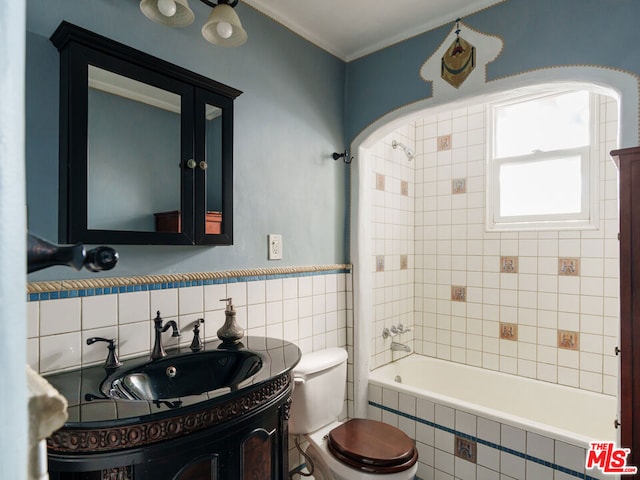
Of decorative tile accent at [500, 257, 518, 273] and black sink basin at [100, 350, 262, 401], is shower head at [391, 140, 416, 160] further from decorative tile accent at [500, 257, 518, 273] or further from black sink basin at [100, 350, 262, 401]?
black sink basin at [100, 350, 262, 401]

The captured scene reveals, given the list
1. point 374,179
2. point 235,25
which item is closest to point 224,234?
point 235,25

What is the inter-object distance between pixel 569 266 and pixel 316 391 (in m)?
1.89

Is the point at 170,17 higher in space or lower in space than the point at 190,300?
higher

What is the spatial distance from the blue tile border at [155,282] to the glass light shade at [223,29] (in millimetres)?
968

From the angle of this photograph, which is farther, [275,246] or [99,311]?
[275,246]

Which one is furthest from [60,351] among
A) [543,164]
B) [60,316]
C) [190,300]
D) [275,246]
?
[543,164]

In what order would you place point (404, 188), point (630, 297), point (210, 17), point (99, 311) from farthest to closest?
point (404, 188)
point (210, 17)
point (99, 311)
point (630, 297)

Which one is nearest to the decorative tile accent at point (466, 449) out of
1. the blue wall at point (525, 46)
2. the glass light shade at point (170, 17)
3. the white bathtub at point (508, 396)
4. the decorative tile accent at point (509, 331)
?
the white bathtub at point (508, 396)

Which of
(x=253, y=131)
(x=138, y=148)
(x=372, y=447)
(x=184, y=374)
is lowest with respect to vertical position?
(x=372, y=447)

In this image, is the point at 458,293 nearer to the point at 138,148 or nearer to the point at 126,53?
the point at 138,148

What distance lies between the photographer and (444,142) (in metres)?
3.10

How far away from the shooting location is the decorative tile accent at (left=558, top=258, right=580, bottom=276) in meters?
2.50

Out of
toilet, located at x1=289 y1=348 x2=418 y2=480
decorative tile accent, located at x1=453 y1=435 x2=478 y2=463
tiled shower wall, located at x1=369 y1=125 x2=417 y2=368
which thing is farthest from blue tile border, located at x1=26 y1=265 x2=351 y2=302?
decorative tile accent, located at x1=453 y1=435 x2=478 y2=463

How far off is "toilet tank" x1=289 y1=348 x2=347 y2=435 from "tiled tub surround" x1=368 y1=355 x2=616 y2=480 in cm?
49
